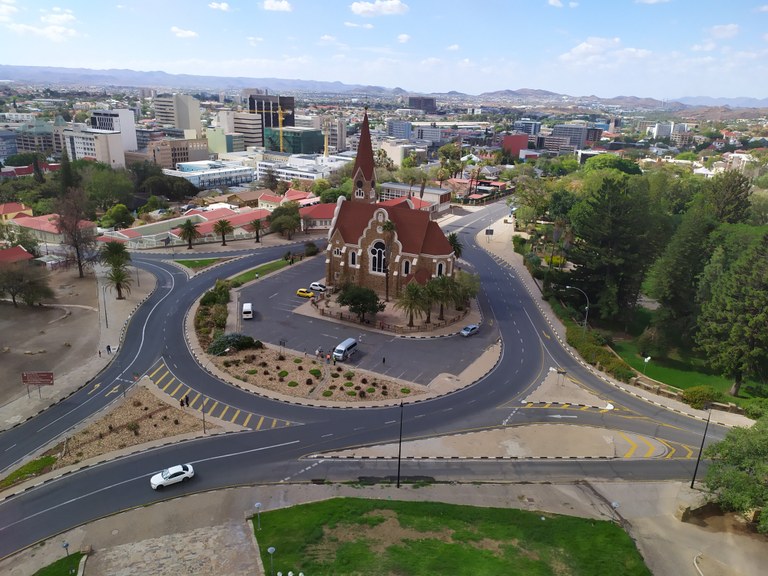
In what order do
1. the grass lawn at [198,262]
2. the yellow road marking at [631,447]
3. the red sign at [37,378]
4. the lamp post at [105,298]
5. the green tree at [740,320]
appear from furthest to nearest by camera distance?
the grass lawn at [198,262] → the lamp post at [105,298] → the green tree at [740,320] → the red sign at [37,378] → the yellow road marking at [631,447]

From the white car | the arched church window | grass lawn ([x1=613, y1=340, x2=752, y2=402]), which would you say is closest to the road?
the white car

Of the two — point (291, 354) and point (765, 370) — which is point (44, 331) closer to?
point (291, 354)

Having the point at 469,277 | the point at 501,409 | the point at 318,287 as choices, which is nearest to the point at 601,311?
the point at 469,277

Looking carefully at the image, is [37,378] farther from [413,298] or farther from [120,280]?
[413,298]

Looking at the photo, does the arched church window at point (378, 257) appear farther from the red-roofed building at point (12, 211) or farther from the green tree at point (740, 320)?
the red-roofed building at point (12, 211)

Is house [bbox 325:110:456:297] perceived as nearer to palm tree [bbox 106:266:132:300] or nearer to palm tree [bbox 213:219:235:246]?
palm tree [bbox 106:266:132:300]

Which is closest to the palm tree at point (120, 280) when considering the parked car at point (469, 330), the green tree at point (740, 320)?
the parked car at point (469, 330)

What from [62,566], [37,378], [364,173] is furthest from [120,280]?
[62,566]
